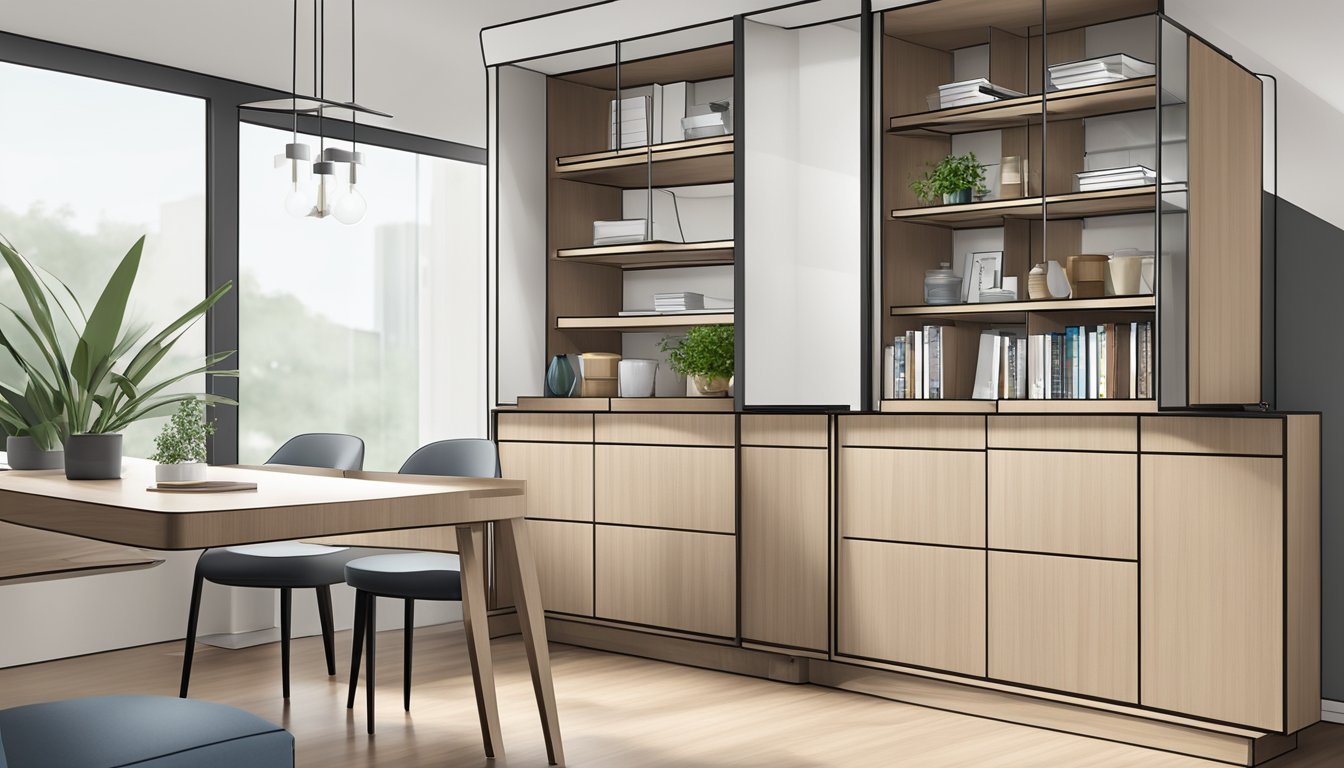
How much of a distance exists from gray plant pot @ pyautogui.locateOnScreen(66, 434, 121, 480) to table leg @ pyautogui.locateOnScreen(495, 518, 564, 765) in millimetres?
1035

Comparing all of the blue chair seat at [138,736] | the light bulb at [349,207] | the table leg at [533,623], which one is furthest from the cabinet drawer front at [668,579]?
the blue chair seat at [138,736]

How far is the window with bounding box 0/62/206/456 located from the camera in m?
4.73

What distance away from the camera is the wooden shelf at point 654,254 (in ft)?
16.9

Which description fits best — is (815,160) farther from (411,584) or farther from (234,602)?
(234,602)

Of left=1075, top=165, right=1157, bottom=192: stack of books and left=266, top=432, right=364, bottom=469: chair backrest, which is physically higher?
left=1075, top=165, right=1157, bottom=192: stack of books

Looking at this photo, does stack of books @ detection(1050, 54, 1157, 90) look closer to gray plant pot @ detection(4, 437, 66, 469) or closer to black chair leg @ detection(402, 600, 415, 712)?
black chair leg @ detection(402, 600, 415, 712)

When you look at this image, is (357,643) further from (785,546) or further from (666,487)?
(785,546)

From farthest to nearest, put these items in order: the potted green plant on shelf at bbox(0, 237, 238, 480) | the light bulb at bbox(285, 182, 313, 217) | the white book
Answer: the white book, the light bulb at bbox(285, 182, 313, 217), the potted green plant on shelf at bbox(0, 237, 238, 480)

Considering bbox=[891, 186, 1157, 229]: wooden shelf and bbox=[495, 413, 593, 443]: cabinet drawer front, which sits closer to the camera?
bbox=[891, 186, 1157, 229]: wooden shelf

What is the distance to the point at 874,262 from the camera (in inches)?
180

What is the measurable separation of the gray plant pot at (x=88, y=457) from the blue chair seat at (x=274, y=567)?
0.83 meters

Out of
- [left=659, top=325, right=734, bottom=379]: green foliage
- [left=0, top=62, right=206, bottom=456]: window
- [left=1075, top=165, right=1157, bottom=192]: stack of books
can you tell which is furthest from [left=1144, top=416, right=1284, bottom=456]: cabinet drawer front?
[left=0, top=62, right=206, bottom=456]: window

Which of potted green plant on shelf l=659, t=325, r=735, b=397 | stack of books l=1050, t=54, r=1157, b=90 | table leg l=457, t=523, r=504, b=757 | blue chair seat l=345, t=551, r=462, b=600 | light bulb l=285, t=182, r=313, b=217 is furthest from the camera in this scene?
potted green plant on shelf l=659, t=325, r=735, b=397

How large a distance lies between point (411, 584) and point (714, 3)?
2.53 metres
